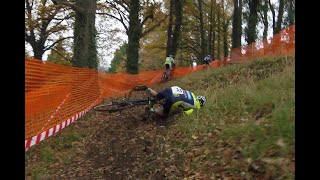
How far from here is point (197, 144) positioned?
6.39 m

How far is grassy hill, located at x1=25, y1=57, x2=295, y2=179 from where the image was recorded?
4.62 meters

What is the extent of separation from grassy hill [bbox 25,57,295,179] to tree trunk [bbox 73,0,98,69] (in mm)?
4684

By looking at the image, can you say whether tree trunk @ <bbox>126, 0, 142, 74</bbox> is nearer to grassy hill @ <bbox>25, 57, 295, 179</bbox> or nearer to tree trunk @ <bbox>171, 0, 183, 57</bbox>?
tree trunk @ <bbox>171, 0, 183, 57</bbox>

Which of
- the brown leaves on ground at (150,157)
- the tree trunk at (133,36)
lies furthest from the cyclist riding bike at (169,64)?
the brown leaves on ground at (150,157)

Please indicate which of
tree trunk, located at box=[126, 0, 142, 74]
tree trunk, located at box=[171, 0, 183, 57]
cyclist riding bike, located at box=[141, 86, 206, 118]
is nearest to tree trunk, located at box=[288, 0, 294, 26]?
tree trunk, located at box=[171, 0, 183, 57]

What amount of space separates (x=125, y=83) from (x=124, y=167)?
12.9 meters

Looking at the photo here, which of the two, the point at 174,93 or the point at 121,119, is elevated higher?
the point at 174,93

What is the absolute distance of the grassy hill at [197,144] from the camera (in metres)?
4.62

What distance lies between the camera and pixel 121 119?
9953mm

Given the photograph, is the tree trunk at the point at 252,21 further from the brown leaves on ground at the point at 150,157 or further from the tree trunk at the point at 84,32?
the brown leaves on ground at the point at 150,157

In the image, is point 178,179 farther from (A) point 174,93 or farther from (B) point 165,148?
(A) point 174,93
